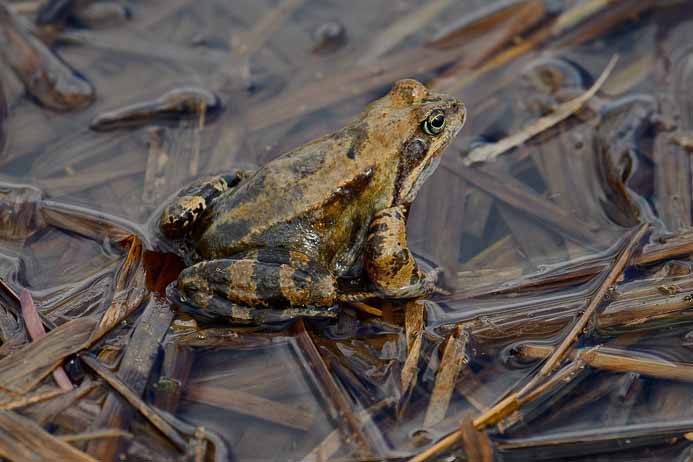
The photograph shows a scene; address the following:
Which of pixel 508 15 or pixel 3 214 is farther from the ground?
pixel 508 15

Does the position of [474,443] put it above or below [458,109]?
below

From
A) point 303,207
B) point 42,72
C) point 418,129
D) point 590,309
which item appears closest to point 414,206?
point 418,129

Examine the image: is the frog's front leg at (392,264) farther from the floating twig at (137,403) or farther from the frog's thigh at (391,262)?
the floating twig at (137,403)

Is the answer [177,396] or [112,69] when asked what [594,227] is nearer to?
[177,396]

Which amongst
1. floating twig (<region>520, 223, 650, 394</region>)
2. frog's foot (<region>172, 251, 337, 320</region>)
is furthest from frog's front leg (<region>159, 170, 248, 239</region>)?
floating twig (<region>520, 223, 650, 394</region>)

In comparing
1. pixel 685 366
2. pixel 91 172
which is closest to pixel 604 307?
pixel 685 366

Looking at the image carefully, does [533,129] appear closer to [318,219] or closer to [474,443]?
[318,219]

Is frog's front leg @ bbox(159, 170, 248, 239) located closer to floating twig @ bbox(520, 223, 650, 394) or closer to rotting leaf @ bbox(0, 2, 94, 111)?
rotting leaf @ bbox(0, 2, 94, 111)
